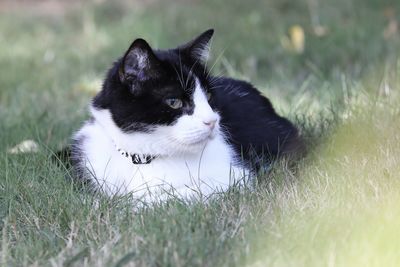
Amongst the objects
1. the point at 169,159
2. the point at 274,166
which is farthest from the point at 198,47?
the point at 274,166

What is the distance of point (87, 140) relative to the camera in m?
2.77

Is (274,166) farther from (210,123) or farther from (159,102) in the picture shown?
(159,102)

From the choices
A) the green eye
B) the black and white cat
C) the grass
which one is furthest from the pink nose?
the grass

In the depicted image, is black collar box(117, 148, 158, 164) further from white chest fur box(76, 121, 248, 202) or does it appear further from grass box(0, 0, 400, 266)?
grass box(0, 0, 400, 266)

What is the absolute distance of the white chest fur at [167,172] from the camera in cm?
254

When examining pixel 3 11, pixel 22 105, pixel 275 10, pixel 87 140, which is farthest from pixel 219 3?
pixel 87 140

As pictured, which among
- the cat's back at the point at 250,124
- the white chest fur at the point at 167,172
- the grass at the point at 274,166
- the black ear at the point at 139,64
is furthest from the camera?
the cat's back at the point at 250,124

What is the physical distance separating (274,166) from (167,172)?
1.42ft

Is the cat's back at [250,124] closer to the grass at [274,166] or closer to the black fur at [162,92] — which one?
the black fur at [162,92]

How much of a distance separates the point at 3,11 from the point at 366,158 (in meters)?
4.70

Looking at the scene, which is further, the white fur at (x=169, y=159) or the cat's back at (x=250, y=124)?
the cat's back at (x=250, y=124)

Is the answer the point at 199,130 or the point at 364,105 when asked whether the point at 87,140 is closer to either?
the point at 199,130

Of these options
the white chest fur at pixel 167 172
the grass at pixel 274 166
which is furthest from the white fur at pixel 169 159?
the grass at pixel 274 166

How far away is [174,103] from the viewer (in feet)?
7.96
